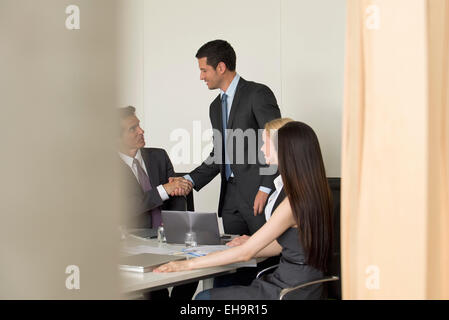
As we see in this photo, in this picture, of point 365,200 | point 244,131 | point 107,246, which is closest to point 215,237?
point 244,131

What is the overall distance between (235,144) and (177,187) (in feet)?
1.64

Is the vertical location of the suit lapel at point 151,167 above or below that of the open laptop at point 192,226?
above

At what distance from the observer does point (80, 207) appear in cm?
33

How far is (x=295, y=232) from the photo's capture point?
7.64 feet

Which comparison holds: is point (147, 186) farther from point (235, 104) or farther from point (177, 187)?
point (235, 104)

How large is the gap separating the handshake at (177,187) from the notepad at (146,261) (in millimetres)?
964

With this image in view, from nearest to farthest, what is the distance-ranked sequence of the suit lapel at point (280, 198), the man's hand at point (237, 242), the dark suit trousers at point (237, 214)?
1. the suit lapel at point (280, 198)
2. the man's hand at point (237, 242)
3. the dark suit trousers at point (237, 214)

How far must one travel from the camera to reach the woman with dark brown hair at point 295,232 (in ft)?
7.38

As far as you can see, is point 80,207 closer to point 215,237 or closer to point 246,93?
point 215,237

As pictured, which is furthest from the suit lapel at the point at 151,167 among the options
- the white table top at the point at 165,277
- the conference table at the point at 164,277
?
the white table top at the point at 165,277

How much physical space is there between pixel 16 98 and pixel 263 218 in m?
3.11

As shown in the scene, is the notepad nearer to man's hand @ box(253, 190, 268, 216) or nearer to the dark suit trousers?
man's hand @ box(253, 190, 268, 216)

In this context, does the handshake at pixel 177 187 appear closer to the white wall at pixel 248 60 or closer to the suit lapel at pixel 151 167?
the suit lapel at pixel 151 167

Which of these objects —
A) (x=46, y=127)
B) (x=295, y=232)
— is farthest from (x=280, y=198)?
(x=46, y=127)
